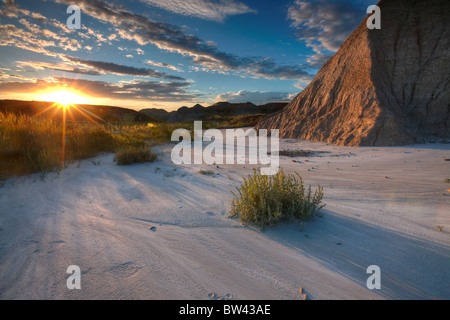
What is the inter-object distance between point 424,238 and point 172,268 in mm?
2669

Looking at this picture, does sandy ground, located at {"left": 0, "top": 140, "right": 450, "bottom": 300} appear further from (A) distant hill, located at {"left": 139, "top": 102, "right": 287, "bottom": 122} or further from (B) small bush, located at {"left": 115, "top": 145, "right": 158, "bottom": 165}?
(A) distant hill, located at {"left": 139, "top": 102, "right": 287, "bottom": 122}

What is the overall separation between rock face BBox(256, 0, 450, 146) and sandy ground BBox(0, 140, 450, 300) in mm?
4263

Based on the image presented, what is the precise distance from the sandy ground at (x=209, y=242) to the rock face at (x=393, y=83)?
4263 mm

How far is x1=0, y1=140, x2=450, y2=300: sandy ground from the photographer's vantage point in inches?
72.1

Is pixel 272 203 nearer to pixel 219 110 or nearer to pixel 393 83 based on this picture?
pixel 393 83

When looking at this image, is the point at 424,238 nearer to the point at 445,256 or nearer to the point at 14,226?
the point at 445,256

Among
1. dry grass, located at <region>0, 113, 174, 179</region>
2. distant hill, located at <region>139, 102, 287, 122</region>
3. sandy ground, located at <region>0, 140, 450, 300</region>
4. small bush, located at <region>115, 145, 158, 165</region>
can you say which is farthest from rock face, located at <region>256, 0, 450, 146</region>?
distant hill, located at <region>139, 102, 287, 122</region>

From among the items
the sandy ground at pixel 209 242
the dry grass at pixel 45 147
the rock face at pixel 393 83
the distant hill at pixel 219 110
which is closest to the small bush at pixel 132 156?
the dry grass at pixel 45 147

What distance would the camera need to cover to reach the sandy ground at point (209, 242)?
183 centimetres

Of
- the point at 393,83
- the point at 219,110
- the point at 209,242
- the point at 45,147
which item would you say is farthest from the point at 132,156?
the point at 219,110

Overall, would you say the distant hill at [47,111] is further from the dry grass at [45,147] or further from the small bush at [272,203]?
the small bush at [272,203]
